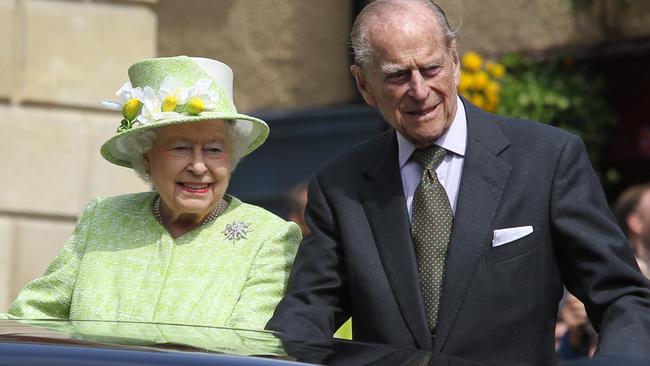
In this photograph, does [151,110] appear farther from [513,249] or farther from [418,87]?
[513,249]

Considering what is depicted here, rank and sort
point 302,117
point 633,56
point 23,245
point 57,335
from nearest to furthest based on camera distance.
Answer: point 57,335, point 23,245, point 633,56, point 302,117

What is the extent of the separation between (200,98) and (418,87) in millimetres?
752

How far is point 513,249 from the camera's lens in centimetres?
419

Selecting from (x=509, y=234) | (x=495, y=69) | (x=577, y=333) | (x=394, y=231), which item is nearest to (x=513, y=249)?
(x=509, y=234)

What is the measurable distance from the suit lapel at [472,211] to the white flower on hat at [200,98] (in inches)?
31.1

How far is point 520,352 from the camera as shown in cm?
417

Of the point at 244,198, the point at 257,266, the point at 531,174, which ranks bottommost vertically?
the point at 244,198

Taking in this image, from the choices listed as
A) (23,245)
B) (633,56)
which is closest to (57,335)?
(23,245)

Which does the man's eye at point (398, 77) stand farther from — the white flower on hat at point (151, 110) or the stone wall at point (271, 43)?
the stone wall at point (271, 43)

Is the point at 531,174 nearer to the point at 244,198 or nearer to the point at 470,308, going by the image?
the point at 470,308

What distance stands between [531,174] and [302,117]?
645cm

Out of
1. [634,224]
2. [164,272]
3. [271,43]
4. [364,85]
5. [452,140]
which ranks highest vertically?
[364,85]

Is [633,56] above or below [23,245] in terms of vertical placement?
above

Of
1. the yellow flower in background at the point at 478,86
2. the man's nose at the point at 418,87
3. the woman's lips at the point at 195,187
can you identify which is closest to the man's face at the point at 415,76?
the man's nose at the point at 418,87
